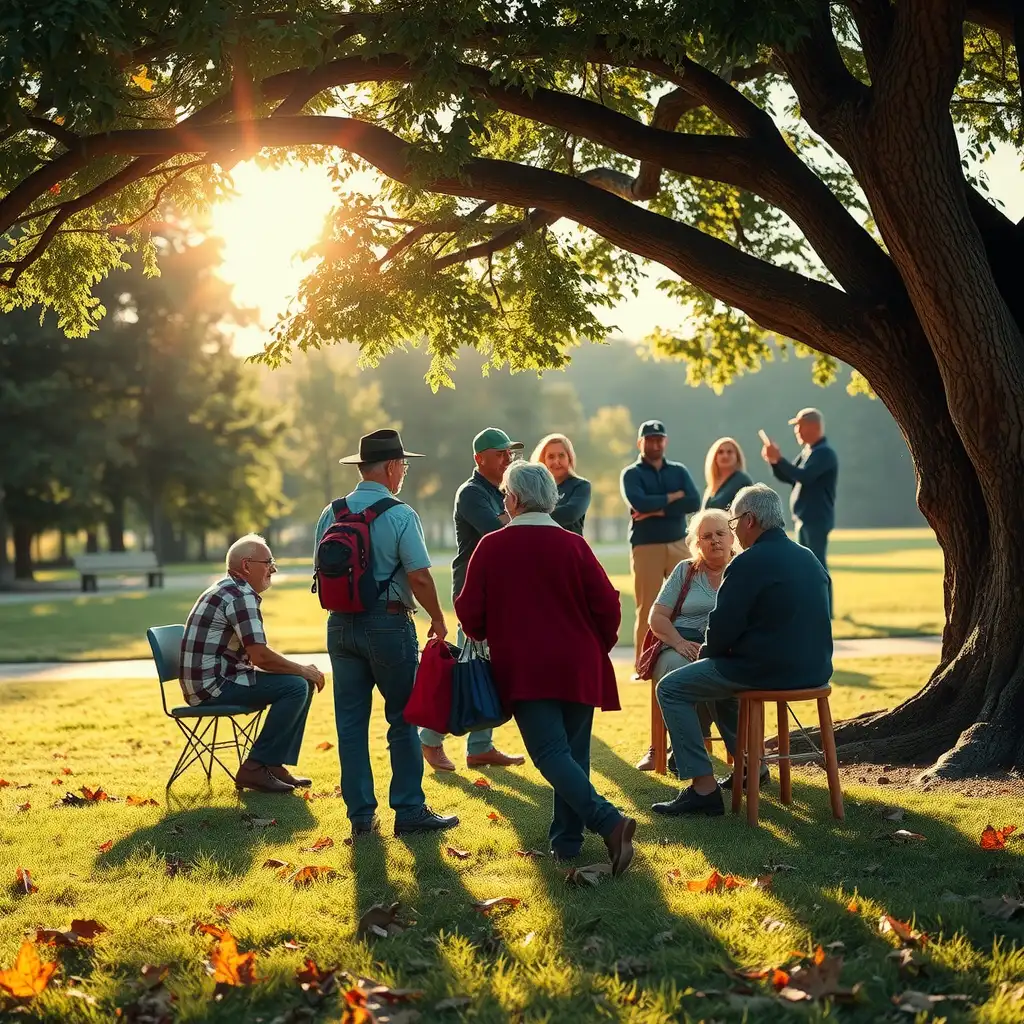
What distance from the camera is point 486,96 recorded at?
26.3 ft

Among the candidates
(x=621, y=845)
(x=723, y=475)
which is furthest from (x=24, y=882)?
(x=723, y=475)

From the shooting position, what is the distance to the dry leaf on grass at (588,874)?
5633 millimetres

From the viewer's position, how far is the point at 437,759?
350 inches

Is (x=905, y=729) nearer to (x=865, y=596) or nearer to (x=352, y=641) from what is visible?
(x=352, y=641)

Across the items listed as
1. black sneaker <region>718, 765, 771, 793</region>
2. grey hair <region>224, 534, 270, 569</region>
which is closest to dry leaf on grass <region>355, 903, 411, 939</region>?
black sneaker <region>718, 765, 771, 793</region>

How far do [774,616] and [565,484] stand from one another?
128 inches

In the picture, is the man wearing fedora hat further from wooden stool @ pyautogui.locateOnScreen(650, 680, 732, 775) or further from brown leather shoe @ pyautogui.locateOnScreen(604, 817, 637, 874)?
wooden stool @ pyautogui.locateOnScreen(650, 680, 732, 775)

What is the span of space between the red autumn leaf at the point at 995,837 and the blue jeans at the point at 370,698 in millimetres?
2793

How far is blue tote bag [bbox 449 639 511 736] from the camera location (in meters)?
6.01

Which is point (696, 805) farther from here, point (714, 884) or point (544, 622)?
Answer: point (544, 622)

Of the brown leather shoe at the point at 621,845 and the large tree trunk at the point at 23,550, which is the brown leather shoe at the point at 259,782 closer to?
the brown leather shoe at the point at 621,845

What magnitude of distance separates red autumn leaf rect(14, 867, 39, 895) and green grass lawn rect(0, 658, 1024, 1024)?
0.07 meters

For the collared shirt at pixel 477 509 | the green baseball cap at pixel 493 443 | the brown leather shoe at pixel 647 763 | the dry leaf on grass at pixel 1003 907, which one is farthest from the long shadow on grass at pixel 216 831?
the dry leaf on grass at pixel 1003 907

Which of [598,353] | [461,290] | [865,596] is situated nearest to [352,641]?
[461,290]
